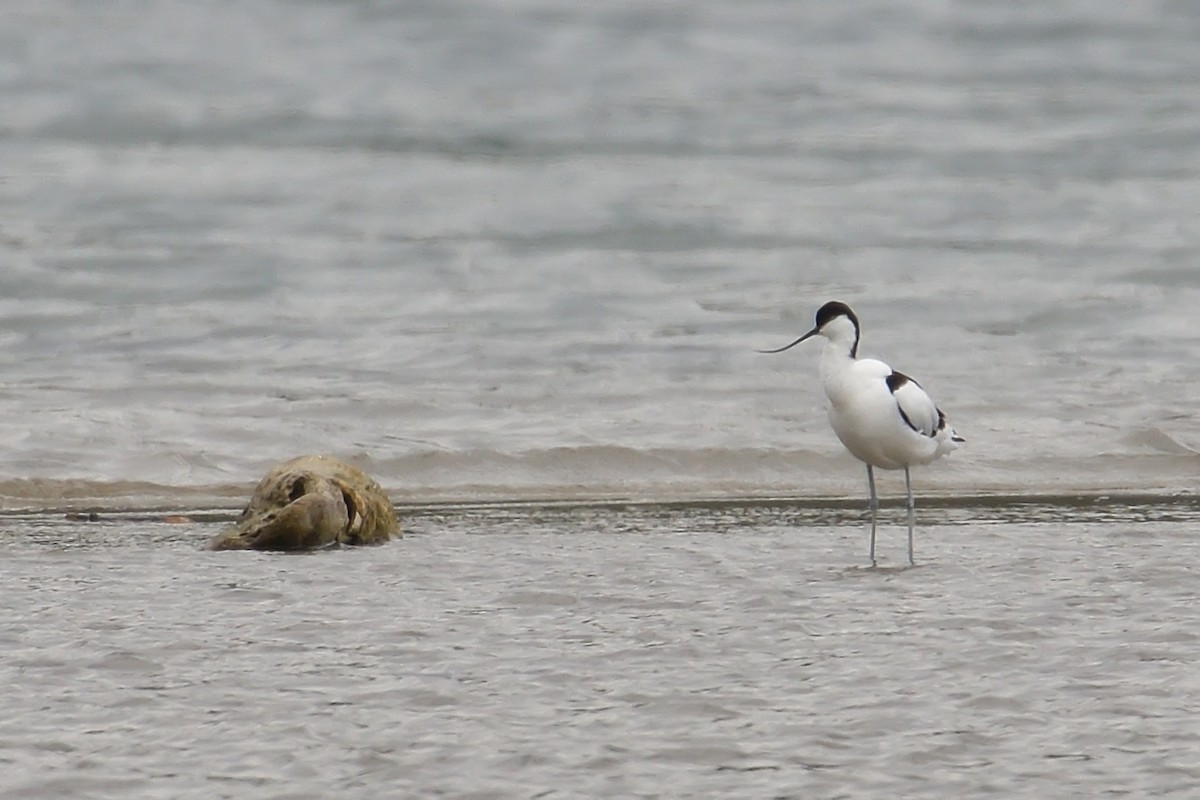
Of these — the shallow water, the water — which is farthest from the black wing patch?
the shallow water

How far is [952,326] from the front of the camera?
14.3 meters

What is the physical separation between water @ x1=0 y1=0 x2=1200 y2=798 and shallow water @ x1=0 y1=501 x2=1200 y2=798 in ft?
0.07

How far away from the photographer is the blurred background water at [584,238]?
36.3ft

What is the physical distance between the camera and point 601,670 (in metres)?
5.20

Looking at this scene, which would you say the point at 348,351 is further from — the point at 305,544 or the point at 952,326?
the point at 305,544

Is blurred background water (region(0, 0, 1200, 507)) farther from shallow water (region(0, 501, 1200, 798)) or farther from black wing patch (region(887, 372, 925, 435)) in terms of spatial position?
shallow water (region(0, 501, 1200, 798))

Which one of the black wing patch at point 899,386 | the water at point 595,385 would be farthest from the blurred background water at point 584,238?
the black wing patch at point 899,386

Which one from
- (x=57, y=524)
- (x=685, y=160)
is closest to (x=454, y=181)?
(x=685, y=160)

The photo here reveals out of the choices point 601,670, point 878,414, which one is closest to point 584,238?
point 878,414

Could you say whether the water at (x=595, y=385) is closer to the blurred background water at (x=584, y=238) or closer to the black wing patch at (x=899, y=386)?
the blurred background water at (x=584, y=238)

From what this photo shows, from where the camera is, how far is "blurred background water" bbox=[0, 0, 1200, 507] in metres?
11.1

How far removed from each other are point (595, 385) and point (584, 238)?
4.65 m

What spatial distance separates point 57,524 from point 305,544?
1510 mm

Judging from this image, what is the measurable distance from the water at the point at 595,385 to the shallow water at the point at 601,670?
2 cm
